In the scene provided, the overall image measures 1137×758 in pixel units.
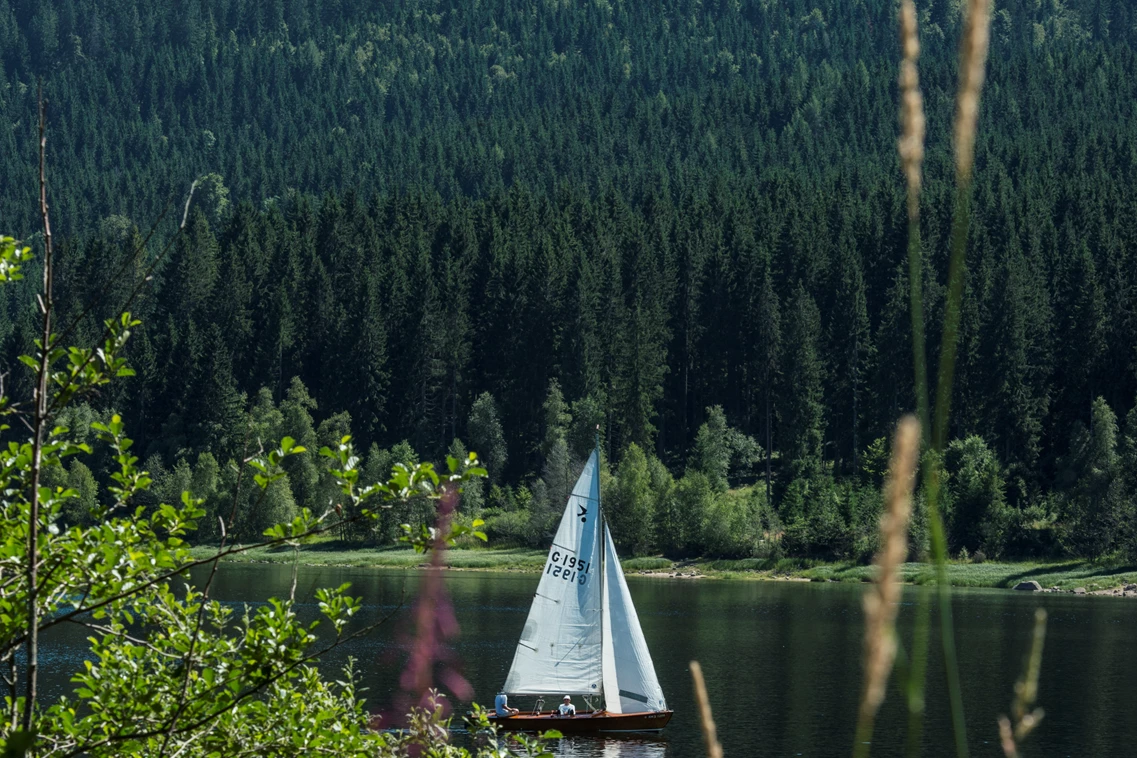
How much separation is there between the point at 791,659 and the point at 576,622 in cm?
2333

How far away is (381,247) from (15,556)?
528 ft

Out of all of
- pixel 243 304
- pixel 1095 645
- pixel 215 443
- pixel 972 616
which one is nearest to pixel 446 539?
pixel 1095 645

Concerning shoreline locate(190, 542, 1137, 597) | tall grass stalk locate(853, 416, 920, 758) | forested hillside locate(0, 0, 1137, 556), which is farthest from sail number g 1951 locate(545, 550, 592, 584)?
forested hillside locate(0, 0, 1137, 556)

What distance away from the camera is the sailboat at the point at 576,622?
1693 inches

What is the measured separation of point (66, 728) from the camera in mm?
9367

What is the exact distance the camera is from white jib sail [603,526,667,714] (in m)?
43.3

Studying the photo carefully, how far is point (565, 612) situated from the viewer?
4341 centimetres

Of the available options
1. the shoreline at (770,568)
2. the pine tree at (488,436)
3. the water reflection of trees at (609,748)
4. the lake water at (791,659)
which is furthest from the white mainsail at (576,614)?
the pine tree at (488,436)

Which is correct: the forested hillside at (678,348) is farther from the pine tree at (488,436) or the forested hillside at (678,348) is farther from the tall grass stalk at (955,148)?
the tall grass stalk at (955,148)

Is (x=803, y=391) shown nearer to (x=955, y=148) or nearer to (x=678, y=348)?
(x=678, y=348)

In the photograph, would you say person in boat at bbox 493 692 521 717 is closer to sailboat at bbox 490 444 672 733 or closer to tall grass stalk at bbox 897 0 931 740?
sailboat at bbox 490 444 672 733

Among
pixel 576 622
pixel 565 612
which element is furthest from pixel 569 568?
pixel 576 622

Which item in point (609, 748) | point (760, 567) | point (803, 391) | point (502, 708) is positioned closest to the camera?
point (502, 708)

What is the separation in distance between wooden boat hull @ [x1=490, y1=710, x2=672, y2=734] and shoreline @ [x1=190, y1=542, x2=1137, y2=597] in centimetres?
5006
